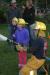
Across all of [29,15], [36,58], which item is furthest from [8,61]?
[29,15]

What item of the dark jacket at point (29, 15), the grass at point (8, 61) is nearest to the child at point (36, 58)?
the grass at point (8, 61)

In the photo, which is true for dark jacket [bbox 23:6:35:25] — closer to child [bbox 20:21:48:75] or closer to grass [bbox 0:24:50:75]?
grass [bbox 0:24:50:75]

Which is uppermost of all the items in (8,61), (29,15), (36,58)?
(36,58)

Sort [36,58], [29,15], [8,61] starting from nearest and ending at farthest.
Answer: [36,58]
[8,61]
[29,15]

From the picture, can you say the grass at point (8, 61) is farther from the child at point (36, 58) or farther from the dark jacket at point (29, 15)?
the dark jacket at point (29, 15)

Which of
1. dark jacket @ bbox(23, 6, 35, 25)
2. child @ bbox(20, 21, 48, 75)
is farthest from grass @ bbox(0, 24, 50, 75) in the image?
dark jacket @ bbox(23, 6, 35, 25)

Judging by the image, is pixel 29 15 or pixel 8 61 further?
pixel 29 15

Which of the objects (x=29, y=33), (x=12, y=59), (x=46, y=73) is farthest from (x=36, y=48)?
(x=29, y=33)

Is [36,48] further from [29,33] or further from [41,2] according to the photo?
[41,2]

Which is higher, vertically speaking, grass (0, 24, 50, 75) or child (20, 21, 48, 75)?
child (20, 21, 48, 75)

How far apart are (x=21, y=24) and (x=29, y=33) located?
1.13 meters

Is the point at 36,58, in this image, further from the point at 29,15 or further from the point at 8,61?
the point at 29,15

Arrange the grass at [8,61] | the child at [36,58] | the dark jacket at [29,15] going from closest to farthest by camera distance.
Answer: the child at [36,58]
the grass at [8,61]
the dark jacket at [29,15]

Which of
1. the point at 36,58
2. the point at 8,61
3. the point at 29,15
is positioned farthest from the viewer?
the point at 29,15
